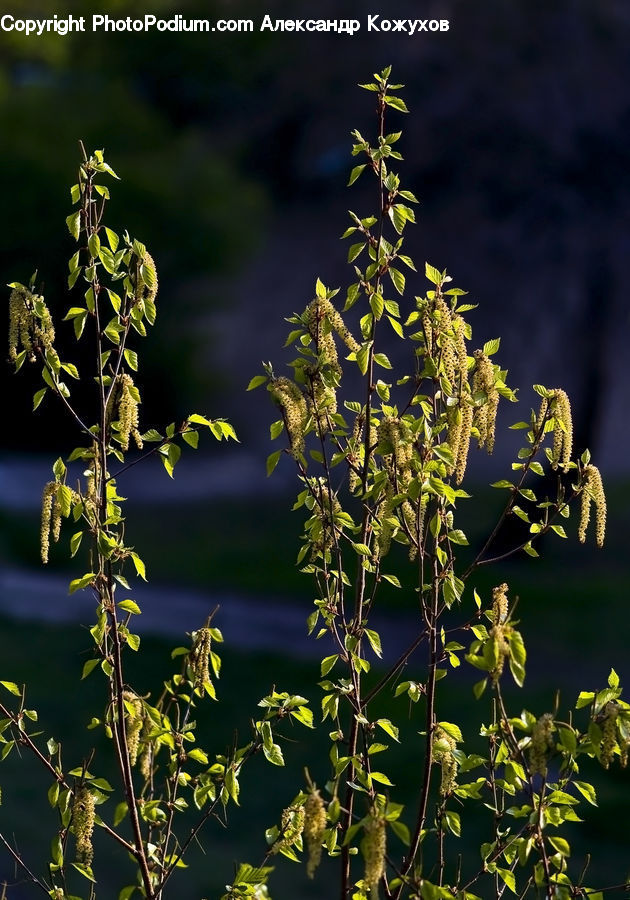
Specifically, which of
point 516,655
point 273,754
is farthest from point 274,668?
point 516,655

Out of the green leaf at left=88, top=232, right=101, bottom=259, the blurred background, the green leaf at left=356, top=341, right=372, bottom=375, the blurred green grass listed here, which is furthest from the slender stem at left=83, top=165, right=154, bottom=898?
the blurred background

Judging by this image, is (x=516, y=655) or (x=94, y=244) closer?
(x=516, y=655)

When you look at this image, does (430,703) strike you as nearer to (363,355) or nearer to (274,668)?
(363,355)

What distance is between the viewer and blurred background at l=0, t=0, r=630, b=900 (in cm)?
693

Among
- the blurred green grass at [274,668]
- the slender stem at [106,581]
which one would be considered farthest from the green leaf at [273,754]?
the blurred green grass at [274,668]

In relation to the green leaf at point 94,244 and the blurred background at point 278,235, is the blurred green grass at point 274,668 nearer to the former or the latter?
the blurred background at point 278,235

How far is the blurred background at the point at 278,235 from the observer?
6.93m

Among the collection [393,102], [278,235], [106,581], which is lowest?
[106,581]

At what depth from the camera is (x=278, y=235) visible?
28.4 ft

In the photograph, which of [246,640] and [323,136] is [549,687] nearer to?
[246,640]

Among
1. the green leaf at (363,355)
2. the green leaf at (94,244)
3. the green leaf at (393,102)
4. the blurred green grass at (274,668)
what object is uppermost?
the green leaf at (393,102)

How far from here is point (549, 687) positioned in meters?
5.81

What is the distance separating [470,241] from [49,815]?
4727 millimetres

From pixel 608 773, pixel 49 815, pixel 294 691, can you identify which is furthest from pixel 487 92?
pixel 49 815
